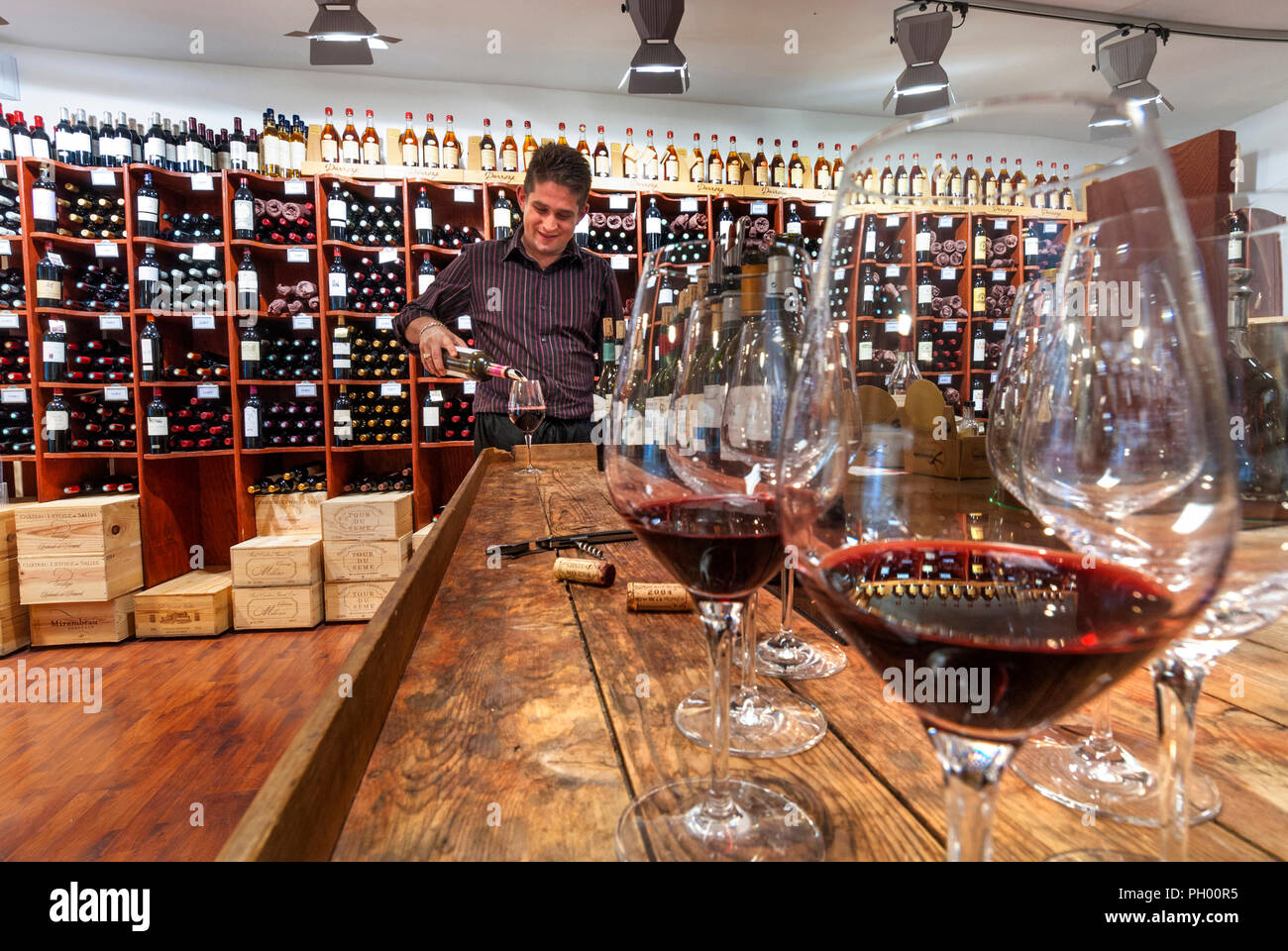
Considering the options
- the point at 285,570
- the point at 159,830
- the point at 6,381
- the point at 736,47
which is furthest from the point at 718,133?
the point at 159,830

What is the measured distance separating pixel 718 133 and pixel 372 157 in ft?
8.59

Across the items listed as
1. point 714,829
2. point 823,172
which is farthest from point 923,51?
point 714,829

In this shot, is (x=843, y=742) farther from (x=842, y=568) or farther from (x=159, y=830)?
(x=159, y=830)

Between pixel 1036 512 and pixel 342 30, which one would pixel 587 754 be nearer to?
pixel 1036 512

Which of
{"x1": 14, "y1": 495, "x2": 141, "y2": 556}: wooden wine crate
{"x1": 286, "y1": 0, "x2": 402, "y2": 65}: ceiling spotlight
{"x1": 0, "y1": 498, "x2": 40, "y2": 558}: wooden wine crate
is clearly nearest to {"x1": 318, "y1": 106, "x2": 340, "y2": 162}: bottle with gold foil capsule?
{"x1": 286, "y1": 0, "x2": 402, "y2": 65}: ceiling spotlight

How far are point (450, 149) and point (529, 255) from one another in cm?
200

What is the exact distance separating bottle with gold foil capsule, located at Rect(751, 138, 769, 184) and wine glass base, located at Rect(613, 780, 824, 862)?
5.11 m

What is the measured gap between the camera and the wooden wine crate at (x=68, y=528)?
11.0 feet

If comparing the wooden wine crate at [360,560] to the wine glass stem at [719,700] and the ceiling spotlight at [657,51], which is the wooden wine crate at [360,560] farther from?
the wine glass stem at [719,700]

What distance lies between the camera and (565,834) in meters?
0.42

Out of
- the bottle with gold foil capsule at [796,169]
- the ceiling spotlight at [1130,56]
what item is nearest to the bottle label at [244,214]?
the bottle with gold foil capsule at [796,169]

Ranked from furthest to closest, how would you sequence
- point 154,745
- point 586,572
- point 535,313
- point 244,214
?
point 244,214
point 535,313
point 154,745
point 586,572

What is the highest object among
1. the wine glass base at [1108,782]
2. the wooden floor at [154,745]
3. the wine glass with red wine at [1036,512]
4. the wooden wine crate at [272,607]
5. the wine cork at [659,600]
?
the wine glass with red wine at [1036,512]

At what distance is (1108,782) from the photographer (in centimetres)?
46
